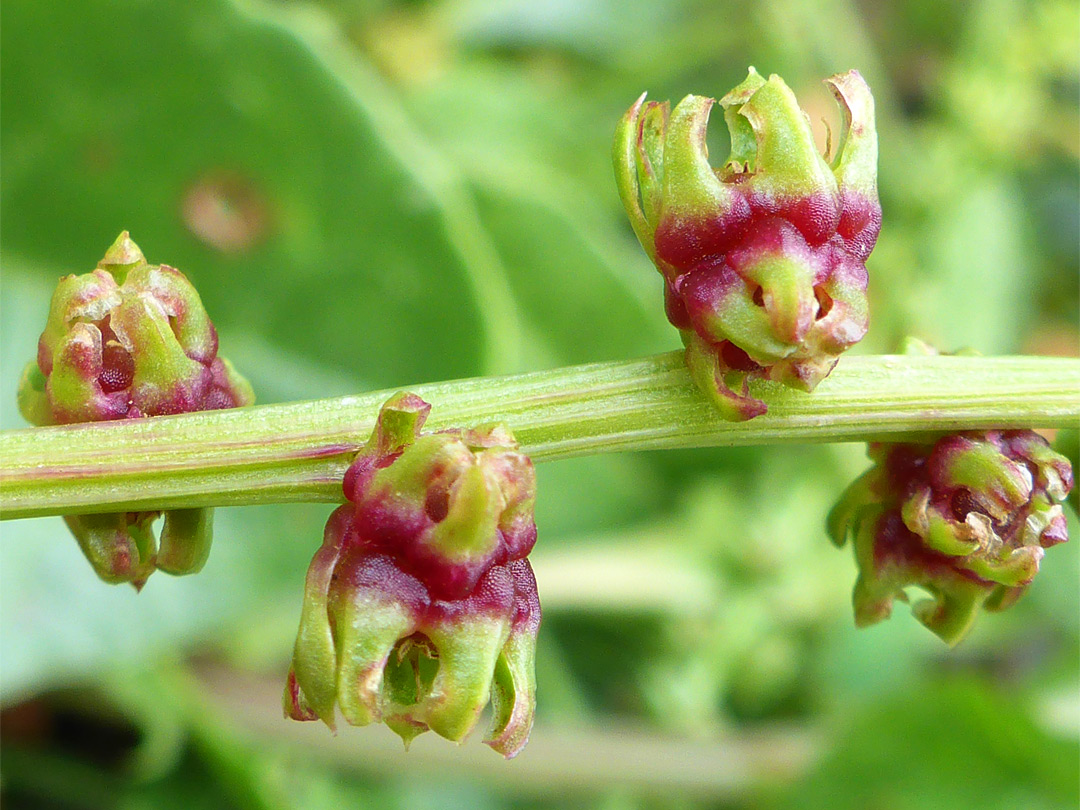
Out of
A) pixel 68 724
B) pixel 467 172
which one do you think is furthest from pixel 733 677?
pixel 68 724

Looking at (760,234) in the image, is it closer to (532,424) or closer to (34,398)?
(532,424)

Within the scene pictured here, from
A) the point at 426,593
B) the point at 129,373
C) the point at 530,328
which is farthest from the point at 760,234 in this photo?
the point at 530,328

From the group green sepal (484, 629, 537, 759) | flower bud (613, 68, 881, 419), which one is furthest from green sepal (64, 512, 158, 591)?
flower bud (613, 68, 881, 419)

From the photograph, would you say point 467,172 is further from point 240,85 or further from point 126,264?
point 126,264

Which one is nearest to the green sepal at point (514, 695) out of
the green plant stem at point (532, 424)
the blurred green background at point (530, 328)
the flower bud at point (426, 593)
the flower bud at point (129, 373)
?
the flower bud at point (426, 593)

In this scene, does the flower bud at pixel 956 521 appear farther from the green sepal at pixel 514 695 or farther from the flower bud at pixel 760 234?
the green sepal at pixel 514 695

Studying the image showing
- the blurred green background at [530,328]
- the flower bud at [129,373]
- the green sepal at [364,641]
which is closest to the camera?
the green sepal at [364,641]
